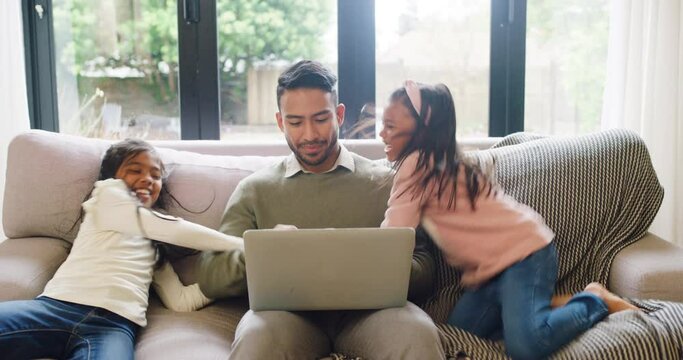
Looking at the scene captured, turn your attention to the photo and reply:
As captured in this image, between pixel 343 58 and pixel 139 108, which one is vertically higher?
pixel 343 58

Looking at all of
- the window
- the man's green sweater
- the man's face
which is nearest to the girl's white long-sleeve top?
the man's green sweater

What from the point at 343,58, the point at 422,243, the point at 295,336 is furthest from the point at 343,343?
the point at 343,58

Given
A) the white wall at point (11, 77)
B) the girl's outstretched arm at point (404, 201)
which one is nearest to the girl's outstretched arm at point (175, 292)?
the girl's outstretched arm at point (404, 201)

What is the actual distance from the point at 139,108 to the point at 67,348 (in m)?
1.58

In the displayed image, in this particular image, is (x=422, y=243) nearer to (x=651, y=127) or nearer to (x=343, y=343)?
(x=343, y=343)

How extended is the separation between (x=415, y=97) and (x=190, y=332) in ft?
2.45

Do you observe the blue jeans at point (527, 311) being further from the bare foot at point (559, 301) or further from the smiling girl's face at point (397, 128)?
the smiling girl's face at point (397, 128)

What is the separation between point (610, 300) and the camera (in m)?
1.72

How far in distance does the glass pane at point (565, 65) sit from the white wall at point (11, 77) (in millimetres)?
1945

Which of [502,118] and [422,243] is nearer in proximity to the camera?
[422,243]

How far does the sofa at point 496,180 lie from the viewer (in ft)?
5.85

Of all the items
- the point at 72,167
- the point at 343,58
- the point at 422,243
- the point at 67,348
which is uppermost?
the point at 343,58

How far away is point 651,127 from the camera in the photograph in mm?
2828

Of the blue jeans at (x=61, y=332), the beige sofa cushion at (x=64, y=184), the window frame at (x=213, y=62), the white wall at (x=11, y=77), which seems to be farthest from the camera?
the window frame at (x=213, y=62)
